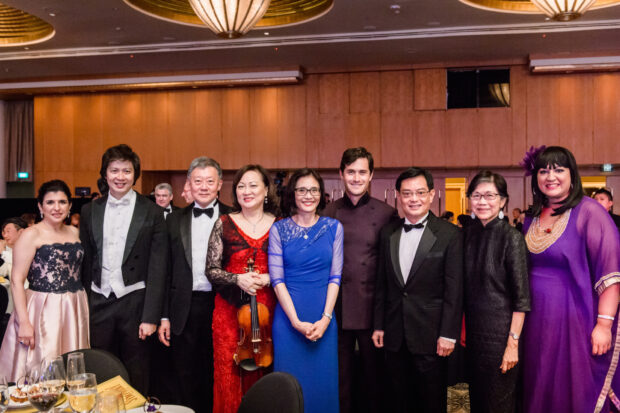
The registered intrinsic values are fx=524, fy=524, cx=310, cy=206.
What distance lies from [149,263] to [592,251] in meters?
2.46

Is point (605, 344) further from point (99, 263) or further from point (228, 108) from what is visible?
point (228, 108)

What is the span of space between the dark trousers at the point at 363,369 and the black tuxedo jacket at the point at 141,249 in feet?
3.71

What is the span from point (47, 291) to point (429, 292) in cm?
233

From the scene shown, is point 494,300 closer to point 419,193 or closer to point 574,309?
point 574,309

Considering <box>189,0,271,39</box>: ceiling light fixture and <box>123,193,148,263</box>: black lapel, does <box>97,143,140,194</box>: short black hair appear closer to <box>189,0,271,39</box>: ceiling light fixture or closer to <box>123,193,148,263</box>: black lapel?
<box>123,193,148,263</box>: black lapel

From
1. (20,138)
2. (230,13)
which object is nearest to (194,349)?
(230,13)

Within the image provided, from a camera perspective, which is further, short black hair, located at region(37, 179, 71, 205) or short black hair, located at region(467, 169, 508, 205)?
short black hair, located at region(37, 179, 71, 205)

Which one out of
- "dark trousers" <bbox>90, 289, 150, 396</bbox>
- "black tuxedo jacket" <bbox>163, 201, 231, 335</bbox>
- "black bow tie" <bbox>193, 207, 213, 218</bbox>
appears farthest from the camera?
"black bow tie" <bbox>193, 207, 213, 218</bbox>

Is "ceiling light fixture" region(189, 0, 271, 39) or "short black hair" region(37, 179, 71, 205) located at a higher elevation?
"ceiling light fixture" region(189, 0, 271, 39)

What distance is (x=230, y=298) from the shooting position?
118 inches

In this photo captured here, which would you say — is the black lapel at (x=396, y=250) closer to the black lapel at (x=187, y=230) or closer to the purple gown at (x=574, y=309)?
the purple gown at (x=574, y=309)

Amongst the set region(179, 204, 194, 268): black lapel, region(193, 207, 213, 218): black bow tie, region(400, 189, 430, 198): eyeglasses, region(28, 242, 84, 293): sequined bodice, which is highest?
region(400, 189, 430, 198): eyeglasses

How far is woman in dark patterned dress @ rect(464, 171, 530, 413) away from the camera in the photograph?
272 cm

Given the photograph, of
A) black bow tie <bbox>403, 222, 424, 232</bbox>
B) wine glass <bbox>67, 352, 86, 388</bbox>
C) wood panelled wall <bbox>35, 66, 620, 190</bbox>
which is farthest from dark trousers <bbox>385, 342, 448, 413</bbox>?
wood panelled wall <bbox>35, 66, 620, 190</bbox>
